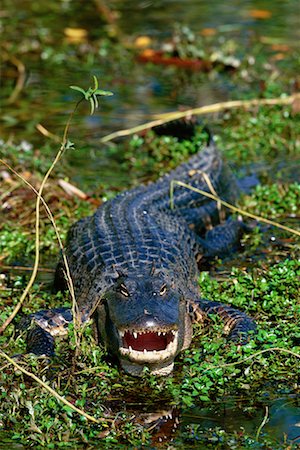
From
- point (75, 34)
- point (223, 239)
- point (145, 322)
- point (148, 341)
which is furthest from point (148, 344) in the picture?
point (75, 34)

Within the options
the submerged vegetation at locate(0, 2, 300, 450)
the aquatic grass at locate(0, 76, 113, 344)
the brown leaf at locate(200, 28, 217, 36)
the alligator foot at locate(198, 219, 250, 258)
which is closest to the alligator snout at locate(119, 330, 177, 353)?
the submerged vegetation at locate(0, 2, 300, 450)

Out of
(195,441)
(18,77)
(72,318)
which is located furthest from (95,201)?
(18,77)

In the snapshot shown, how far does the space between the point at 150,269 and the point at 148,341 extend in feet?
2.43

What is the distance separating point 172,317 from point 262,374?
0.58 m

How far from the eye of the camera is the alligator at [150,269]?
203 inches

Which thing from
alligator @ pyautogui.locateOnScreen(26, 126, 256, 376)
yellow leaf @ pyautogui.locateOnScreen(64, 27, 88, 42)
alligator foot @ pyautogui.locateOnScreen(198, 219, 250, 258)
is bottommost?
yellow leaf @ pyautogui.locateOnScreen(64, 27, 88, 42)

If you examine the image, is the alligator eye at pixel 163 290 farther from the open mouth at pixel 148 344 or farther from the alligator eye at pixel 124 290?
the open mouth at pixel 148 344

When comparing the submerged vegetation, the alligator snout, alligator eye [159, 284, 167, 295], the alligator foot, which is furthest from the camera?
the alligator foot

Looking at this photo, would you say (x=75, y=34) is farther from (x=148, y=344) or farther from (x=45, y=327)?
(x=148, y=344)

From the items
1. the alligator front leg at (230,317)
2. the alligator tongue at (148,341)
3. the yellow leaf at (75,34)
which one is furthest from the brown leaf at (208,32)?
the alligator tongue at (148,341)

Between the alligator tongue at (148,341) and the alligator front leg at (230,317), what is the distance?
1.65 feet

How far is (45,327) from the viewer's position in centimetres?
579

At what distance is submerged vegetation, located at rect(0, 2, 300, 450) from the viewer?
4605 mm

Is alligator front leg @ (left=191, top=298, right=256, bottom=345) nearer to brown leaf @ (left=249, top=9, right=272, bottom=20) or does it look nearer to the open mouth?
the open mouth
